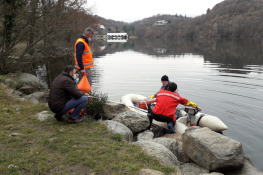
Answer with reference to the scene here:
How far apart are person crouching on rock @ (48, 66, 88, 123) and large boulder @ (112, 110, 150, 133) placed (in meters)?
1.37

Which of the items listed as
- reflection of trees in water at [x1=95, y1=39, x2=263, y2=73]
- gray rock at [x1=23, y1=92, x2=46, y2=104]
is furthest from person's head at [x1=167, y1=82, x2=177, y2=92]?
reflection of trees in water at [x1=95, y1=39, x2=263, y2=73]

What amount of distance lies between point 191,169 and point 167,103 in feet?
7.03

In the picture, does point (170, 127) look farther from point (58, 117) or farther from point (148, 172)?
point (148, 172)

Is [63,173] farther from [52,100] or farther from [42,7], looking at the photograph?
[42,7]

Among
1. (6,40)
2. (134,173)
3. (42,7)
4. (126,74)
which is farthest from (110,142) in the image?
(126,74)

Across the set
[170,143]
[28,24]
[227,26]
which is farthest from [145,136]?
[227,26]

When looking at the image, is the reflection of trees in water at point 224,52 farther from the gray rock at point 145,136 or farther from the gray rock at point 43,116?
the gray rock at point 43,116

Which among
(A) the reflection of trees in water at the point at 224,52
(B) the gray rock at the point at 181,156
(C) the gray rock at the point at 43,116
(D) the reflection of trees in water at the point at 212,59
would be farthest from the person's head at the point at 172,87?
(A) the reflection of trees in water at the point at 224,52

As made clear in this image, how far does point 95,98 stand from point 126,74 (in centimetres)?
1205

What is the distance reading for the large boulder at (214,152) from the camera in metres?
4.60

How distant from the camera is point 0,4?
1076cm

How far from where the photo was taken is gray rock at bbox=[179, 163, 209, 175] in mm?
4703

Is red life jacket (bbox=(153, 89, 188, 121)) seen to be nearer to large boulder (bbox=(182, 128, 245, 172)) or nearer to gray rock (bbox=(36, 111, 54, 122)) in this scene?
large boulder (bbox=(182, 128, 245, 172))

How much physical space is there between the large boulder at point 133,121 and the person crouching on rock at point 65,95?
1.37m
